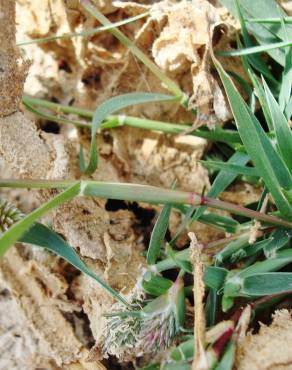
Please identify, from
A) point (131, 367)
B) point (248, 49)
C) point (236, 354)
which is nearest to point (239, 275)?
point (236, 354)

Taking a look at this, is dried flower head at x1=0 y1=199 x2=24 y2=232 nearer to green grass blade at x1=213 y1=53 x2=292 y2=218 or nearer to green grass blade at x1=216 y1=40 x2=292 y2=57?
green grass blade at x1=213 y1=53 x2=292 y2=218

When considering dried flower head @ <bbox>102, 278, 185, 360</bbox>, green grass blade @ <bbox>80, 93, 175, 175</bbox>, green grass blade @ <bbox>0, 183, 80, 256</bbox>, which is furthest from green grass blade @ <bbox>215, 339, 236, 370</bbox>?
green grass blade @ <bbox>80, 93, 175, 175</bbox>

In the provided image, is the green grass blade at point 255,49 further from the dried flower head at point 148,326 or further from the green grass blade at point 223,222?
the dried flower head at point 148,326

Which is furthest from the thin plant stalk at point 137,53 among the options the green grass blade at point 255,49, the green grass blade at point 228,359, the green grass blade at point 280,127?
the green grass blade at point 228,359

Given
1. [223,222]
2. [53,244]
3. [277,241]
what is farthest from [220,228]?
[53,244]

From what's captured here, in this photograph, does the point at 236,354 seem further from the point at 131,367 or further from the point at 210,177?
the point at 210,177

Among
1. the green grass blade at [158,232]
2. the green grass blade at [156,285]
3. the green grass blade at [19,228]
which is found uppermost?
the green grass blade at [19,228]
